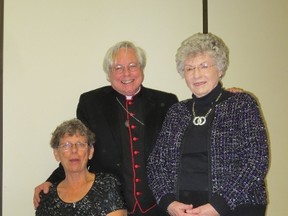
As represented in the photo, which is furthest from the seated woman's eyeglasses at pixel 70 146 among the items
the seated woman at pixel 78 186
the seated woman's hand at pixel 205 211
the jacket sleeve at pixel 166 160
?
the seated woman's hand at pixel 205 211

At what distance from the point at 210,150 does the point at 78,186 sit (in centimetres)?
81

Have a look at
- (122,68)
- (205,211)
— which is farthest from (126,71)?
(205,211)

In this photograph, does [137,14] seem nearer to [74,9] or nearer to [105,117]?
[74,9]

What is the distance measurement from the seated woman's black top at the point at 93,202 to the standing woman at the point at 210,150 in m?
0.24

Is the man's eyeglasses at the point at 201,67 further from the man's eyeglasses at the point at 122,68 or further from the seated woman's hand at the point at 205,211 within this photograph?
the seated woman's hand at the point at 205,211

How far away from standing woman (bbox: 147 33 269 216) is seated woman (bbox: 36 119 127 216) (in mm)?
263

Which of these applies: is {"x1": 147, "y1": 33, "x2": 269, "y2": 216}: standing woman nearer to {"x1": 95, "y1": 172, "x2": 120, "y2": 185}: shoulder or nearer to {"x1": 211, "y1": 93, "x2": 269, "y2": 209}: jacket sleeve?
{"x1": 211, "y1": 93, "x2": 269, "y2": 209}: jacket sleeve

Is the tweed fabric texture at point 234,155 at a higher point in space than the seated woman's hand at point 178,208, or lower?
higher

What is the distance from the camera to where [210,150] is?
1.63 meters

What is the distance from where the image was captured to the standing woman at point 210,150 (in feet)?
5.09

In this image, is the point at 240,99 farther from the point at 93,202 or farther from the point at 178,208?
the point at 93,202

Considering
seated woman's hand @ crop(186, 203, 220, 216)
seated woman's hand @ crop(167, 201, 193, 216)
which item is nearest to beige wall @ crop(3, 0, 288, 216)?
seated woman's hand @ crop(167, 201, 193, 216)

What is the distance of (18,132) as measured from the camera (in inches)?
94.8

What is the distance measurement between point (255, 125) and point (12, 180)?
1684 millimetres
